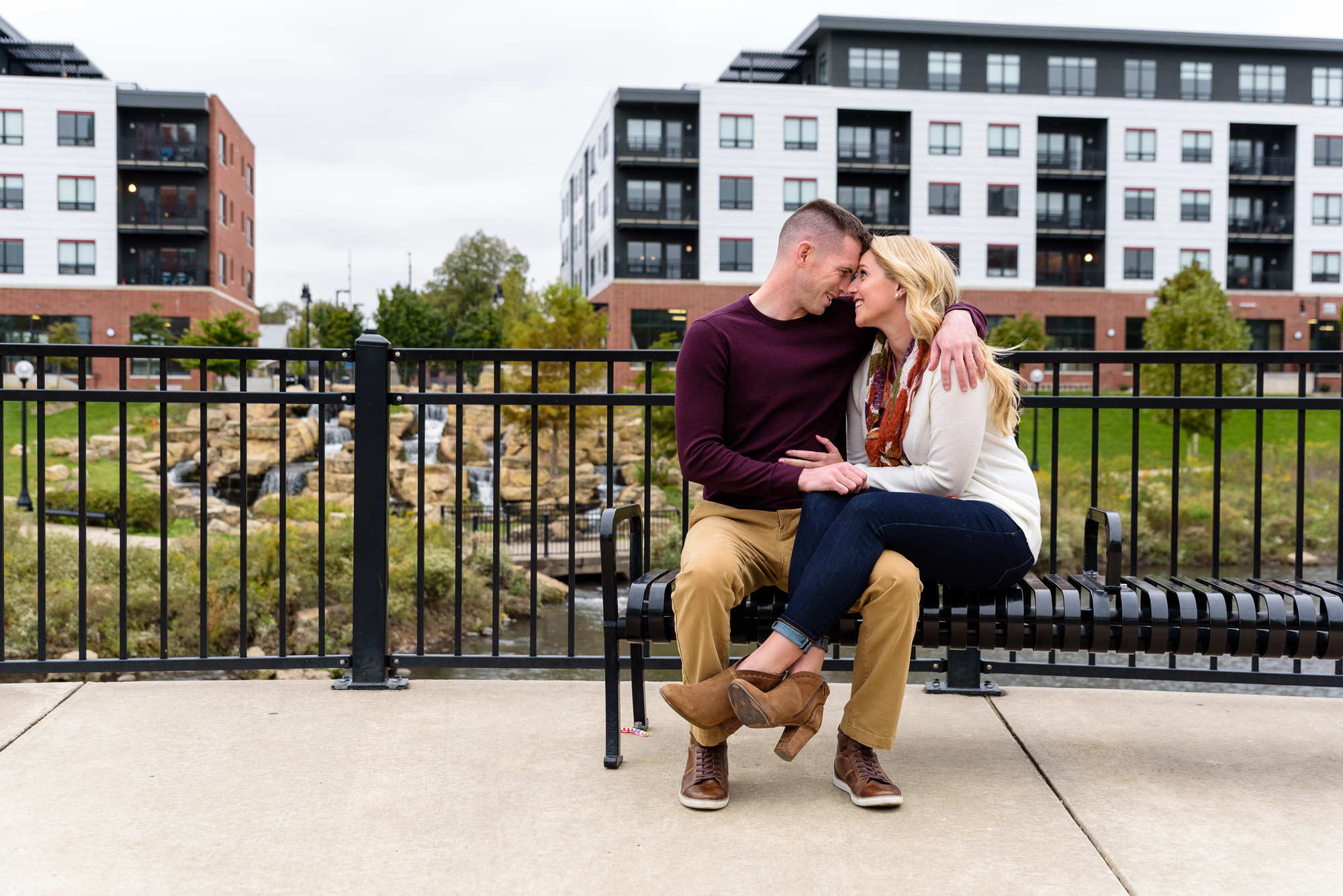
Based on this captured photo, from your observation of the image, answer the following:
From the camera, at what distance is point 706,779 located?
296 centimetres

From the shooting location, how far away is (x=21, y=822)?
2.81 metres

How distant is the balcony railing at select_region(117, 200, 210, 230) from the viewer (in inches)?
1817

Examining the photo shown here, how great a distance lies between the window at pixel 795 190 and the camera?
45781mm

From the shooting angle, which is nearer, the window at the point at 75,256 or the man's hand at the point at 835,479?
the man's hand at the point at 835,479

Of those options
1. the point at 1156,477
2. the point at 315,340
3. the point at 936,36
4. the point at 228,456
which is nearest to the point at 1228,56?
the point at 936,36

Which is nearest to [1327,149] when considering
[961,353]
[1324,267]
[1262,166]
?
[1262,166]

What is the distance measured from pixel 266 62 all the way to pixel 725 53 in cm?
5730

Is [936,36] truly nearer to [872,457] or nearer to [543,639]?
[543,639]

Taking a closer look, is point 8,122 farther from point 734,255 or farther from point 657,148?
point 734,255

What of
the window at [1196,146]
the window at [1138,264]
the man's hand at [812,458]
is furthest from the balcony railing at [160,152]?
the man's hand at [812,458]

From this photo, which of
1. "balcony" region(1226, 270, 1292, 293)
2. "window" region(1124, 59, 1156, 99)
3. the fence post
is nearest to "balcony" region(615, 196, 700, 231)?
"window" region(1124, 59, 1156, 99)

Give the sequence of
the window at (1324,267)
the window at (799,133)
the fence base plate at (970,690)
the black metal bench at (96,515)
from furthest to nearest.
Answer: the window at (1324,267) → the window at (799,133) → the black metal bench at (96,515) → the fence base plate at (970,690)

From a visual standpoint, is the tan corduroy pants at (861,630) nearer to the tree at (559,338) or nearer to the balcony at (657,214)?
the tree at (559,338)

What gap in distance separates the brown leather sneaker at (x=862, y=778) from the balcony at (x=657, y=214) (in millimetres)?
44524
